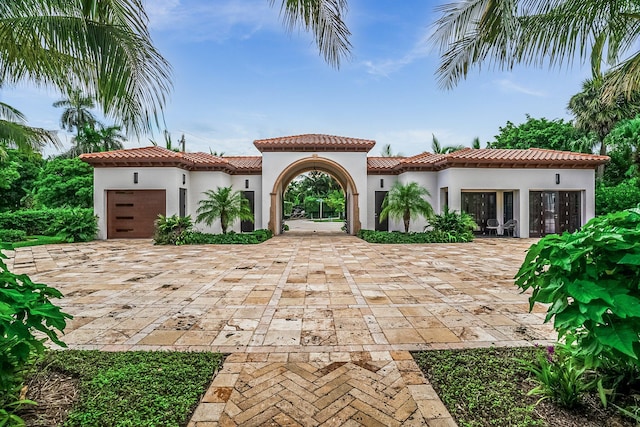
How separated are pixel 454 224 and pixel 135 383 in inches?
561

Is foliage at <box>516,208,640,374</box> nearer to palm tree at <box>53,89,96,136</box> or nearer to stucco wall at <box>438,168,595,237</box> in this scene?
stucco wall at <box>438,168,595,237</box>

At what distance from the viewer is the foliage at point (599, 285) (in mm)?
1960

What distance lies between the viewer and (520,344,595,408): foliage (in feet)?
7.86

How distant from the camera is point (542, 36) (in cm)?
552

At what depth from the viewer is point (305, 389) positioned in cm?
277

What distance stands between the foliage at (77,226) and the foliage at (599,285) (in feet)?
59.1

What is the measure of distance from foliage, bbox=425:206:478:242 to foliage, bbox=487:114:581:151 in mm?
16422

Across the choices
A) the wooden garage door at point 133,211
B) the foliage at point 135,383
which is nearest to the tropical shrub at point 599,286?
the foliage at point 135,383

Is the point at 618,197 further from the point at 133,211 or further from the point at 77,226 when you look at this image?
the point at 77,226

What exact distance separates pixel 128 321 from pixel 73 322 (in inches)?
27.8

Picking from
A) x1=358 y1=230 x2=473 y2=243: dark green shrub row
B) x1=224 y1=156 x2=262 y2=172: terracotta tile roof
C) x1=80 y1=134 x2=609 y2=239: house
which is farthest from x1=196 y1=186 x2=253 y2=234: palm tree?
x1=358 y1=230 x2=473 y2=243: dark green shrub row

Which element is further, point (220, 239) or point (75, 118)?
point (75, 118)

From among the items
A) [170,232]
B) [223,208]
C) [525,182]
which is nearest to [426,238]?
[525,182]

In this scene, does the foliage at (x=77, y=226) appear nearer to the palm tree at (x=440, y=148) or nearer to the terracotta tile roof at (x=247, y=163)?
the terracotta tile roof at (x=247, y=163)
